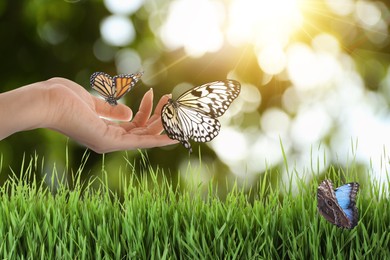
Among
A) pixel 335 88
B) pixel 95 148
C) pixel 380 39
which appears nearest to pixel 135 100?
pixel 335 88

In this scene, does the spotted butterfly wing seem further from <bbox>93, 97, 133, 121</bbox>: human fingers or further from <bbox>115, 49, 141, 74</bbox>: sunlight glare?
<bbox>115, 49, 141, 74</bbox>: sunlight glare

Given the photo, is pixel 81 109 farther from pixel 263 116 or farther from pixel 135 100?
pixel 263 116

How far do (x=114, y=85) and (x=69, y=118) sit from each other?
0.33 metres

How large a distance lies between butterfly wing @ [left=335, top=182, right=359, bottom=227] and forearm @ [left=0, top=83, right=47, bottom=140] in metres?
1.34

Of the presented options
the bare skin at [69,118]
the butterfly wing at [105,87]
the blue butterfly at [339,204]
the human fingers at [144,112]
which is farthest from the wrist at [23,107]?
the blue butterfly at [339,204]

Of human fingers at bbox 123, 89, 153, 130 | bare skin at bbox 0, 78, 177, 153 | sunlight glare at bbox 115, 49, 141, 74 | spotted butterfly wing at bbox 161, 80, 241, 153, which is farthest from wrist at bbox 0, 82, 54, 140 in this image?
sunlight glare at bbox 115, 49, 141, 74

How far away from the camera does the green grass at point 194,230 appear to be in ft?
8.26

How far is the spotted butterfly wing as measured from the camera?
267cm

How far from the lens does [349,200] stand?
2.42 metres

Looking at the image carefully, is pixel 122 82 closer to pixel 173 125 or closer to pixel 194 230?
pixel 173 125

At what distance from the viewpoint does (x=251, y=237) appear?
2551mm

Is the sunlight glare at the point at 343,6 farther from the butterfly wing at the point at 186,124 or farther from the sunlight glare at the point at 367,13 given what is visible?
the butterfly wing at the point at 186,124

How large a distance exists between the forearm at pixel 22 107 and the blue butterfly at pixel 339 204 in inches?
50.4

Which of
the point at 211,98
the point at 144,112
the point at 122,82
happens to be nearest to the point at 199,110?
the point at 211,98
